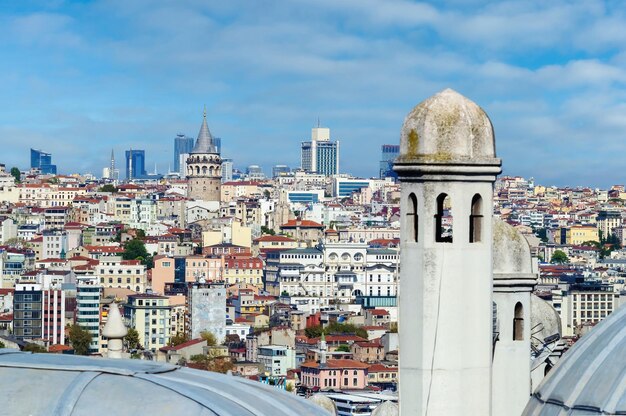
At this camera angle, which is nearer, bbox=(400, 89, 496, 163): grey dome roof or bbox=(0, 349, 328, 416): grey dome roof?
bbox=(0, 349, 328, 416): grey dome roof

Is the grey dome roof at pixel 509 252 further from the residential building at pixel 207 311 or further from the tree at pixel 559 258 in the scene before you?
the tree at pixel 559 258

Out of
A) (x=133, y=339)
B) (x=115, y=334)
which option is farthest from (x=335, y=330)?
(x=115, y=334)

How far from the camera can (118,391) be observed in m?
3.70

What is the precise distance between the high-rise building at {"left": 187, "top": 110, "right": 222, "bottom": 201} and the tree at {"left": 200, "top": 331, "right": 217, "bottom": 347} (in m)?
48.4

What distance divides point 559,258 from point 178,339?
38709 millimetres

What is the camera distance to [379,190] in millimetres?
143125

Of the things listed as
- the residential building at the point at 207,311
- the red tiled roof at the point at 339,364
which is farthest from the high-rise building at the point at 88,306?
the red tiled roof at the point at 339,364

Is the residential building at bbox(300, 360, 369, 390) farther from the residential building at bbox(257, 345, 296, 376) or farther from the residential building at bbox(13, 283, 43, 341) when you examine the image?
the residential building at bbox(13, 283, 43, 341)

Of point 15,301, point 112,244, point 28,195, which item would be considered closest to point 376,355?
point 15,301

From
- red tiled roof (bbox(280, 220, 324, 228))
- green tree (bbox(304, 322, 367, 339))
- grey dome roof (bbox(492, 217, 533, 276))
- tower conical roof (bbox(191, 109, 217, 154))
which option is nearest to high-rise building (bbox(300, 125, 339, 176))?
tower conical roof (bbox(191, 109, 217, 154))

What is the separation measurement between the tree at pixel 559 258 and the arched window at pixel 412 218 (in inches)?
3401

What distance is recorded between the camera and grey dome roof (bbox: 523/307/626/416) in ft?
16.3

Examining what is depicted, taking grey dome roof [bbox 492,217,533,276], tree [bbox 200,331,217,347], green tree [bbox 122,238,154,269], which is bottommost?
tree [bbox 200,331,217,347]

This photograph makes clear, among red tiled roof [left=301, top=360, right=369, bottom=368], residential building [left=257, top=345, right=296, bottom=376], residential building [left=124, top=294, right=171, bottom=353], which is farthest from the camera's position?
residential building [left=124, top=294, right=171, bottom=353]
